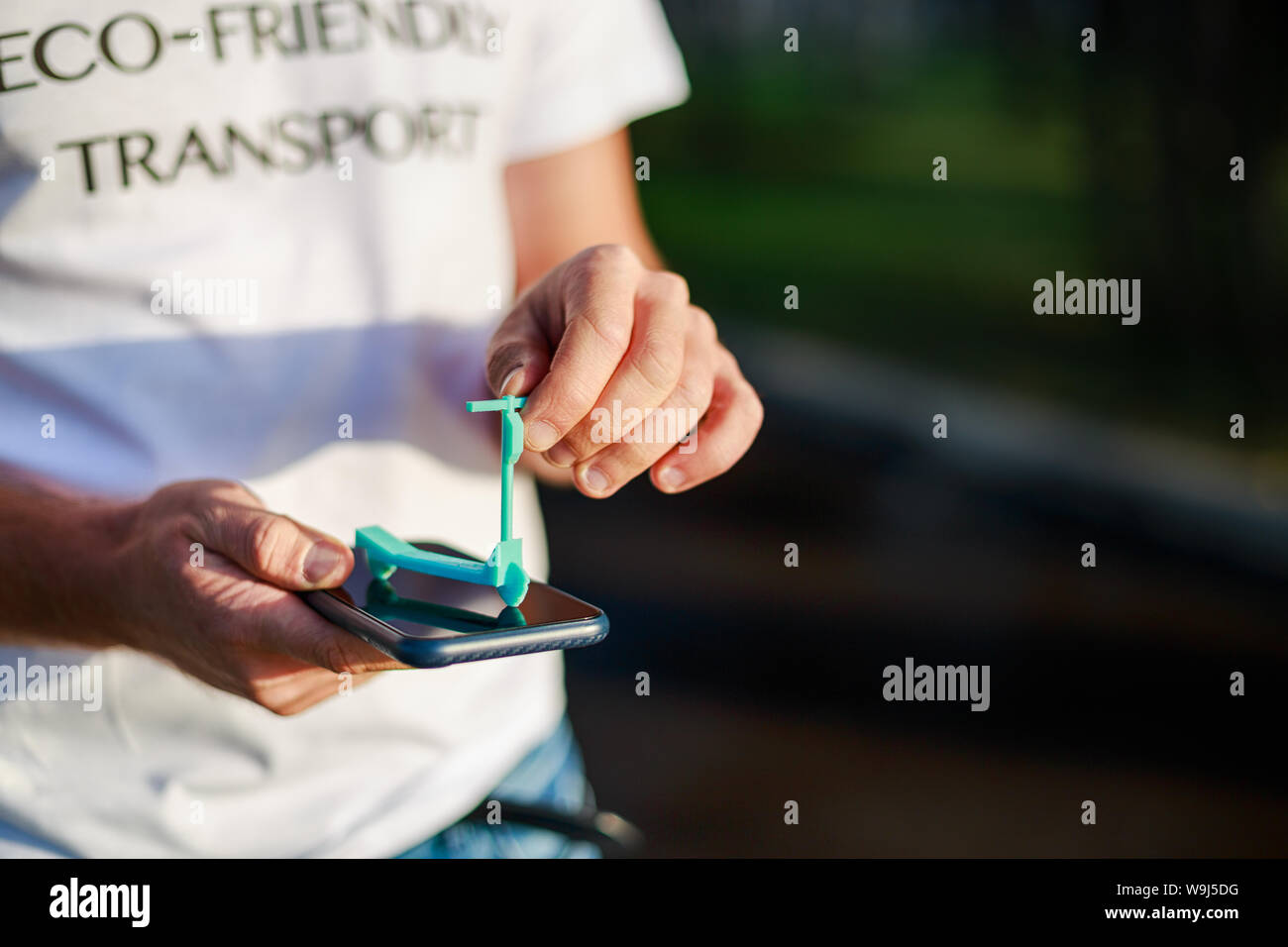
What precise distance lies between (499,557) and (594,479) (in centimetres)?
10

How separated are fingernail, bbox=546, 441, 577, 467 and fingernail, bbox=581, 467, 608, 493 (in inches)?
0.8

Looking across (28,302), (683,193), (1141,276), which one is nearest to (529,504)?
(28,302)

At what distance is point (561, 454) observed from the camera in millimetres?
848

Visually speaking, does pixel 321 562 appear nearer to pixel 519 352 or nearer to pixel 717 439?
pixel 519 352

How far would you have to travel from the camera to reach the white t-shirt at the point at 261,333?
919 millimetres

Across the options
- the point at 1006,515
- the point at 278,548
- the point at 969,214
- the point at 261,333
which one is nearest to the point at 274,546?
the point at 278,548

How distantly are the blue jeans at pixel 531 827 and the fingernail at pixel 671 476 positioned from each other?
42cm

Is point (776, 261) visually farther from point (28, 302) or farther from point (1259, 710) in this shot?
point (28, 302)

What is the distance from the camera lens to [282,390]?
1.00m

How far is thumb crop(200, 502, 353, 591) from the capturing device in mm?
832
